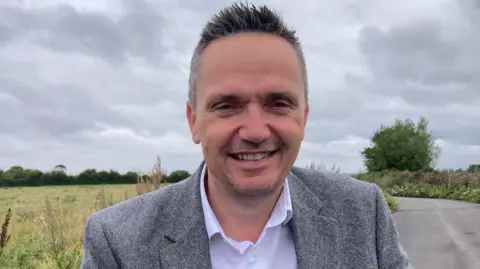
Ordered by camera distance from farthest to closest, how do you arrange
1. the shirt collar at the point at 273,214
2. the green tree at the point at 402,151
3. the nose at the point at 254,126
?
the green tree at the point at 402,151 < the shirt collar at the point at 273,214 < the nose at the point at 254,126

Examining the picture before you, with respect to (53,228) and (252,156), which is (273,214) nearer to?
(252,156)

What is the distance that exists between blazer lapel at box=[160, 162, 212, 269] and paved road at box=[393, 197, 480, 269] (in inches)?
327

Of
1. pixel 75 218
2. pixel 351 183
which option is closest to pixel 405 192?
pixel 75 218

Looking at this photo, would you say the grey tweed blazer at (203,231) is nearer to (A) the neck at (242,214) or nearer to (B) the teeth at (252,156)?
(A) the neck at (242,214)

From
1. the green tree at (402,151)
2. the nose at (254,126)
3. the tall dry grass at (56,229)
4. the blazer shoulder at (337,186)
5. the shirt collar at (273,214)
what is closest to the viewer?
the nose at (254,126)

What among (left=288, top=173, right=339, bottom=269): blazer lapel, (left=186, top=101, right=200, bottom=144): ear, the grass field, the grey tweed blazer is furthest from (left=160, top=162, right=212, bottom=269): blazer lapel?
the grass field

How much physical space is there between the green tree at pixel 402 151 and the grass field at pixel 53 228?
4844cm

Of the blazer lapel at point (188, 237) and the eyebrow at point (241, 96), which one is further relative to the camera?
the blazer lapel at point (188, 237)

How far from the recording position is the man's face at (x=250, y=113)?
1.86 meters

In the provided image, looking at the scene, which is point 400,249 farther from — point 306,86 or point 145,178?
point 145,178

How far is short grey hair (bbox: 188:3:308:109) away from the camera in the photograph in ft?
6.47

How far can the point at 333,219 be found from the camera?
219 centimetres

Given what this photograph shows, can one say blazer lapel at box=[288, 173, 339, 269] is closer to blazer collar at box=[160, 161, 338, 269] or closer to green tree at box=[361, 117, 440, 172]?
blazer collar at box=[160, 161, 338, 269]

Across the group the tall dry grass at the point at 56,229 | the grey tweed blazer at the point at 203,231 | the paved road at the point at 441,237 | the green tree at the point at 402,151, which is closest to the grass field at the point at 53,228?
the tall dry grass at the point at 56,229
